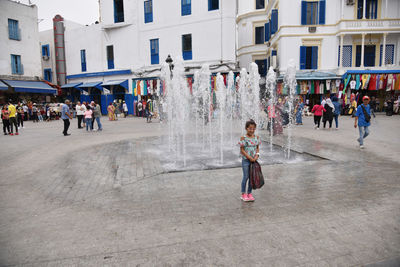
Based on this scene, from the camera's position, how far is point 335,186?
5.29 metres

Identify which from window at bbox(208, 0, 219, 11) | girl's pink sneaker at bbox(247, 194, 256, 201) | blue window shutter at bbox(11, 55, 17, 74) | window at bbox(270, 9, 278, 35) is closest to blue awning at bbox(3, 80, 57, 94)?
blue window shutter at bbox(11, 55, 17, 74)

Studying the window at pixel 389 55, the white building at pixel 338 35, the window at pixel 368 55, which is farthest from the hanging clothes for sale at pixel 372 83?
the window at pixel 389 55

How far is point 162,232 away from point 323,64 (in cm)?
2289

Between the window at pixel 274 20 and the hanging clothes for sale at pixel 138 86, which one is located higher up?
the window at pixel 274 20

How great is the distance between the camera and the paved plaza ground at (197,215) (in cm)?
310

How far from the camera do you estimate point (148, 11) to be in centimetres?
2628

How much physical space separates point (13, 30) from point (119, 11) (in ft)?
31.9

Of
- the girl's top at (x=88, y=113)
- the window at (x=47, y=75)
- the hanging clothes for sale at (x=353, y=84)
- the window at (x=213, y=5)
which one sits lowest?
the girl's top at (x=88, y=113)

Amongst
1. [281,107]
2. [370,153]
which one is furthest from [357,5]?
[370,153]

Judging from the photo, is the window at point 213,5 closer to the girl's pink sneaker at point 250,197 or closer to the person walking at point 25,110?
the person walking at point 25,110

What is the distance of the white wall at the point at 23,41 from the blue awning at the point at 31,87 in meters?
1.19

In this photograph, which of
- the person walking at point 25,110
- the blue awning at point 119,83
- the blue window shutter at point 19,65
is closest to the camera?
the person walking at point 25,110

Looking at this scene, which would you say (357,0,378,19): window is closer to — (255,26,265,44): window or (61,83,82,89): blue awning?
(255,26,265,44): window

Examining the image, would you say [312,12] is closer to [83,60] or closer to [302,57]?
[302,57]
